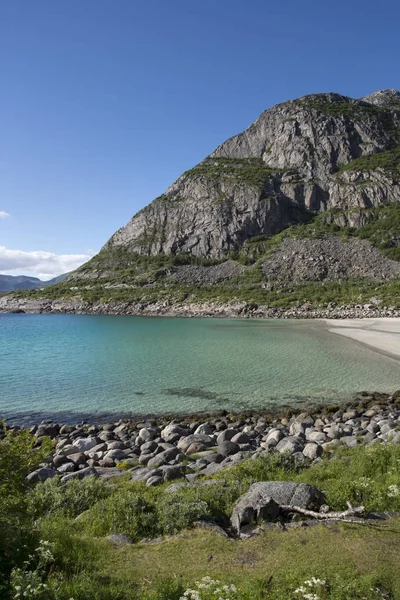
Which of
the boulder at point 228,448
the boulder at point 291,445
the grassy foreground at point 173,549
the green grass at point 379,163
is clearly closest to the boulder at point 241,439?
the boulder at point 228,448

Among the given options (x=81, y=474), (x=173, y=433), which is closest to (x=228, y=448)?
(x=173, y=433)

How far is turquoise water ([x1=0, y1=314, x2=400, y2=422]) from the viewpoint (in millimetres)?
22719

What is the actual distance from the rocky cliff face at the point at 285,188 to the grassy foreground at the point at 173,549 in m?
158

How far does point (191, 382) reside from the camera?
2766 cm

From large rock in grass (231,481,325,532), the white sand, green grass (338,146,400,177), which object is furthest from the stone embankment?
green grass (338,146,400,177)

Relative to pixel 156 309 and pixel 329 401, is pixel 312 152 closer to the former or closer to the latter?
pixel 156 309

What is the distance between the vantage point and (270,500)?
7594 mm

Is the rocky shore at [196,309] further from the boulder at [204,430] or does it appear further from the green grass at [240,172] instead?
the green grass at [240,172]

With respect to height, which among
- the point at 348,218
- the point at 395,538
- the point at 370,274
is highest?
the point at 348,218

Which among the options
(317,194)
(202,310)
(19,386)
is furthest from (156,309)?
(317,194)

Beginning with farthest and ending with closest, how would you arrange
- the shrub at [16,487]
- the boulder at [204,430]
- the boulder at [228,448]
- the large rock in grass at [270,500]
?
the boulder at [204,430]
the boulder at [228,448]
the large rock in grass at [270,500]
the shrub at [16,487]

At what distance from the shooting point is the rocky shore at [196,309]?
87625mm

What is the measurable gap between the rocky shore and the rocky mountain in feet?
3.58

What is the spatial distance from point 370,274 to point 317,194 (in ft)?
222
